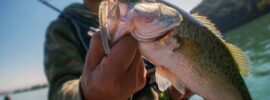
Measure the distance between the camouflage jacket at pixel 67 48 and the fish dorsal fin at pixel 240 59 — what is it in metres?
1.16

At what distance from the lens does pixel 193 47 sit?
8.49 ft

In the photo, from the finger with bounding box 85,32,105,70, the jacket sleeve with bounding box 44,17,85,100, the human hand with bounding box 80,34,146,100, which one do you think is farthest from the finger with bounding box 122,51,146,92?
the jacket sleeve with bounding box 44,17,85,100

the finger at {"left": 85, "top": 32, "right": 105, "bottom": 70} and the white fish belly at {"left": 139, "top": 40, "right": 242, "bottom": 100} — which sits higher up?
the finger at {"left": 85, "top": 32, "right": 105, "bottom": 70}

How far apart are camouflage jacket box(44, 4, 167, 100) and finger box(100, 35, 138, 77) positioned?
2.92 ft

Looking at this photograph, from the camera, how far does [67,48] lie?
3.71m

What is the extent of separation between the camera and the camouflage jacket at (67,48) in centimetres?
348

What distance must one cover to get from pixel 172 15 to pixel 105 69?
0.59 metres

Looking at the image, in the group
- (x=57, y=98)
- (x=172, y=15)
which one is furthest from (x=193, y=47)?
(x=57, y=98)

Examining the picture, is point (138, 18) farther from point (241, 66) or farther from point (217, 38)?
point (241, 66)

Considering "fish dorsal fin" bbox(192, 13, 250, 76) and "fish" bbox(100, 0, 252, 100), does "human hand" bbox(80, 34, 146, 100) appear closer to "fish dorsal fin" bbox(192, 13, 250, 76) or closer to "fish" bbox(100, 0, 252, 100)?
"fish" bbox(100, 0, 252, 100)

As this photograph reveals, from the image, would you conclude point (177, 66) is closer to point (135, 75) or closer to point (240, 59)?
point (135, 75)

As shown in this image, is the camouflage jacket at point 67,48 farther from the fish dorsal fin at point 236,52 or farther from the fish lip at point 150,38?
the fish dorsal fin at point 236,52

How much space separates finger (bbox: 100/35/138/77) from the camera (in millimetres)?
2418

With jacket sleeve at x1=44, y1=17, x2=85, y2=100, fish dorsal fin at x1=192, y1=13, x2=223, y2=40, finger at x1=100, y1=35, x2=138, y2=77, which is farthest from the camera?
jacket sleeve at x1=44, y1=17, x2=85, y2=100
